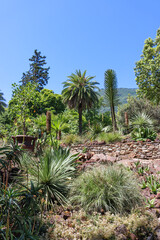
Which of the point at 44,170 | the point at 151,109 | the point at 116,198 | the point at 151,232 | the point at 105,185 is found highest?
the point at 151,109

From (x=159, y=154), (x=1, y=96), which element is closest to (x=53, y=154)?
(x=159, y=154)

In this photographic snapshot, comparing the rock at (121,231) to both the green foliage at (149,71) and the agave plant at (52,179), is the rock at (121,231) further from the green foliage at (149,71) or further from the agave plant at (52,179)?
the green foliage at (149,71)

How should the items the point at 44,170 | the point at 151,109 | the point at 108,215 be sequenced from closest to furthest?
the point at 108,215 < the point at 44,170 < the point at 151,109

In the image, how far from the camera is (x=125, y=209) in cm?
312

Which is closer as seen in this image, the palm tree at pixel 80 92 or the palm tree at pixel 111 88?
the palm tree at pixel 111 88

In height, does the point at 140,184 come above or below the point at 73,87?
below

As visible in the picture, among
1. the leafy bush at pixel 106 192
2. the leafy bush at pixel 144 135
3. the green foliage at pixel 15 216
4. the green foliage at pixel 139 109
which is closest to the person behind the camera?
the green foliage at pixel 15 216

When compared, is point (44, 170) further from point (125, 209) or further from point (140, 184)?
point (140, 184)

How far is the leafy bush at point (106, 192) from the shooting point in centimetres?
305

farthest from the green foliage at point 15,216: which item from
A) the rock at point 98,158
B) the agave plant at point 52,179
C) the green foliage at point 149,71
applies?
the green foliage at point 149,71

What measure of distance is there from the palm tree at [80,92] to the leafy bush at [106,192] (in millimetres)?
13703

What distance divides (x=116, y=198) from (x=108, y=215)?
39 centimetres

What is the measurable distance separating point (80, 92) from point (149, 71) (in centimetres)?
771

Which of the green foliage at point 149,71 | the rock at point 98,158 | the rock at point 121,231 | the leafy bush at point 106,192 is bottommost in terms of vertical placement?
the rock at point 121,231
